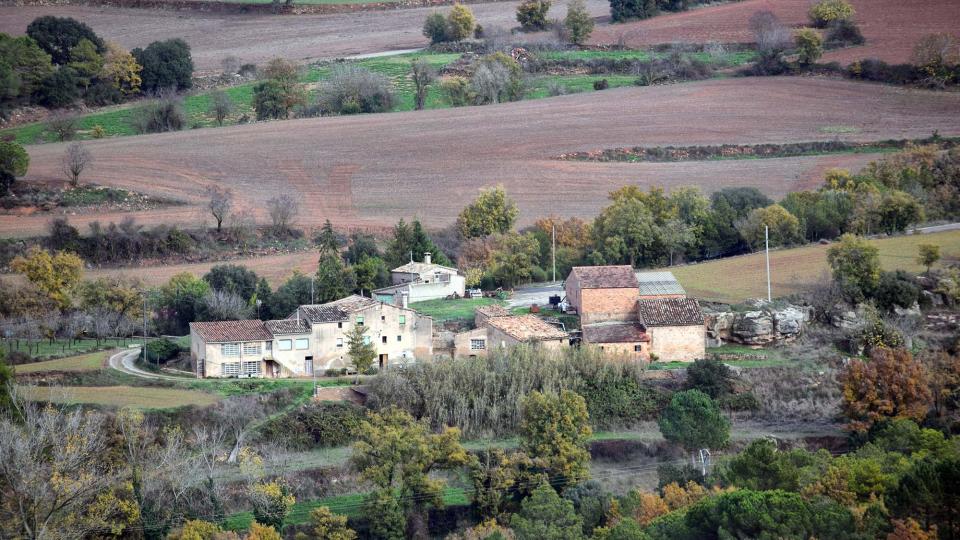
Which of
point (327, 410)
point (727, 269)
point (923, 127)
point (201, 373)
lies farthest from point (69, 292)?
point (923, 127)

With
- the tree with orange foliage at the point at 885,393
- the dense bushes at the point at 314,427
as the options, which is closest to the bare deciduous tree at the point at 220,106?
the dense bushes at the point at 314,427

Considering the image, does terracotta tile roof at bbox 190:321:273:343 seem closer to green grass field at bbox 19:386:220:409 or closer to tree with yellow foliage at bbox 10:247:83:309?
green grass field at bbox 19:386:220:409

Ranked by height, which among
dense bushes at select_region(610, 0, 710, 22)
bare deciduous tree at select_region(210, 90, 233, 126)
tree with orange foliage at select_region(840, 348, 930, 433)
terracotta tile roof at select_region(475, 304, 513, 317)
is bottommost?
tree with orange foliage at select_region(840, 348, 930, 433)

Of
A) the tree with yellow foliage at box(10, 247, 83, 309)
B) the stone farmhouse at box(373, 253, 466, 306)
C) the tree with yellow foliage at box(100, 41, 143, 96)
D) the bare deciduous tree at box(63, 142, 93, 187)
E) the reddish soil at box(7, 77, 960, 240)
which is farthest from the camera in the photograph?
the tree with yellow foliage at box(100, 41, 143, 96)

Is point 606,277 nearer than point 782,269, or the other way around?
point 606,277

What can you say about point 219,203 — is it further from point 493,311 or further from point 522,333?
point 522,333

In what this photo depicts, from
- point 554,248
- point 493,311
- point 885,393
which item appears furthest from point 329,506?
point 554,248

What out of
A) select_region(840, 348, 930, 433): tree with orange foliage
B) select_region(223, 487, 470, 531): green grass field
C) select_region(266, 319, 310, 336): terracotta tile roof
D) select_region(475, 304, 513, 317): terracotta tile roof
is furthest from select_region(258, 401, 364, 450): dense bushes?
select_region(840, 348, 930, 433): tree with orange foliage
